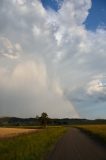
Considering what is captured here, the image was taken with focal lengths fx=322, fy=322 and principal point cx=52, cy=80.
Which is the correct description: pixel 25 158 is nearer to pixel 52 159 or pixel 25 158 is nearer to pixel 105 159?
pixel 52 159

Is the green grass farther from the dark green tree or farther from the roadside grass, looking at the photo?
the dark green tree

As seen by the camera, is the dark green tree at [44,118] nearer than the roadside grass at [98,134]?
No

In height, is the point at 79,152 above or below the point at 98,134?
below

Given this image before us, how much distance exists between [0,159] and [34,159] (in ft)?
6.74

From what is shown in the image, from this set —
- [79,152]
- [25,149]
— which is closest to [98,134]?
[25,149]

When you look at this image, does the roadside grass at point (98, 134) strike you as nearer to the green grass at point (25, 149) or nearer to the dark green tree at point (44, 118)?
the green grass at point (25, 149)

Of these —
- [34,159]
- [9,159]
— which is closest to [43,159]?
[34,159]

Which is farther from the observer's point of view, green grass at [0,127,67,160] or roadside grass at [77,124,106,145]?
roadside grass at [77,124,106,145]

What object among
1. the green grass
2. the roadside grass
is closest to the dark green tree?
the roadside grass

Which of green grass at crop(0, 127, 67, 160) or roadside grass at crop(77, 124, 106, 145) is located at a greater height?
roadside grass at crop(77, 124, 106, 145)

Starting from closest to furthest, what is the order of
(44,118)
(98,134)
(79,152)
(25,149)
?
(79,152) < (25,149) < (98,134) < (44,118)

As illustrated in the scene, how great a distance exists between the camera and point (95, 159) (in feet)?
58.5

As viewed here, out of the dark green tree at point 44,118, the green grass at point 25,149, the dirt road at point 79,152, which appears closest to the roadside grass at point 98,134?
the dirt road at point 79,152

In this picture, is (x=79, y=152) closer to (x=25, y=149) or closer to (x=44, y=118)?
(x=25, y=149)
